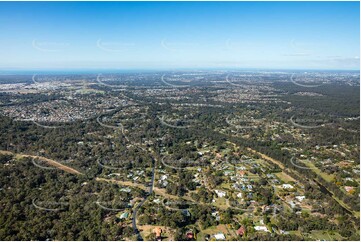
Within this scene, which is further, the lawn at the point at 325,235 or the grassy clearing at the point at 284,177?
the grassy clearing at the point at 284,177

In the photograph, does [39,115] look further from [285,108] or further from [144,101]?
[285,108]

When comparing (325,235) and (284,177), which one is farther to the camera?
(284,177)

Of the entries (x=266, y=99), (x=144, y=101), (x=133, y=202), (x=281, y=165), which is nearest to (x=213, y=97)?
(x=266, y=99)

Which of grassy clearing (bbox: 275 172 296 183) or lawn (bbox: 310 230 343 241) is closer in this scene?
lawn (bbox: 310 230 343 241)

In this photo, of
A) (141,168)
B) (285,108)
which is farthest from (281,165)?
(285,108)

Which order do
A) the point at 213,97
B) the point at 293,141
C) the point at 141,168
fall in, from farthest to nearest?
the point at 213,97 → the point at 293,141 → the point at 141,168

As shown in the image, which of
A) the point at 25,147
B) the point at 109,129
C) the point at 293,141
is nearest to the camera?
the point at 25,147

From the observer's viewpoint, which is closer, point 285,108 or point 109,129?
point 109,129

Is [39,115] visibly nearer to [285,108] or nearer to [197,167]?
[197,167]

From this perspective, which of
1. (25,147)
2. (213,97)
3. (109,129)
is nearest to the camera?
(25,147)
